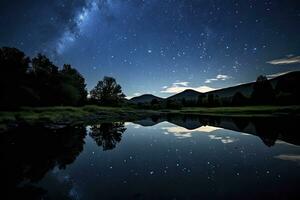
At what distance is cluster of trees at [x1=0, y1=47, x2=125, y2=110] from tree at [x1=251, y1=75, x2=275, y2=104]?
59.3m

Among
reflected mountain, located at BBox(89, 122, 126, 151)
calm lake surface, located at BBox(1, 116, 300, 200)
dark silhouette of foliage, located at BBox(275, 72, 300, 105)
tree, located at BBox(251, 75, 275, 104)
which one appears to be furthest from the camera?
tree, located at BBox(251, 75, 275, 104)

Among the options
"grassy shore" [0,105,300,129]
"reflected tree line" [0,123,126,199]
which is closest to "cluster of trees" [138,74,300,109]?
"grassy shore" [0,105,300,129]

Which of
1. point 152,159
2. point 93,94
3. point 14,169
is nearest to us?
point 14,169

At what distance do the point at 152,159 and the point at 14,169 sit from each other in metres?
6.62

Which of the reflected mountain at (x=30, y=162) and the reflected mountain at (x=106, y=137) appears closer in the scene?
the reflected mountain at (x=30, y=162)

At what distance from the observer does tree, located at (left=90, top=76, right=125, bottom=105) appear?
3674 inches

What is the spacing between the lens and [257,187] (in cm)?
687

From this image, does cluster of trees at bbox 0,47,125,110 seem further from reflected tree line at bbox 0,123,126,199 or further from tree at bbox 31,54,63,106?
reflected tree line at bbox 0,123,126,199

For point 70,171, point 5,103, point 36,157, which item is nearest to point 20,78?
point 5,103

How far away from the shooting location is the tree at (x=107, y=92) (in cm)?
9331

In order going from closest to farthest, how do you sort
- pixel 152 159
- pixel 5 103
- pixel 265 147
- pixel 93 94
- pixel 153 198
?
pixel 153 198, pixel 152 159, pixel 265 147, pixel 5 103, pixel 93 94

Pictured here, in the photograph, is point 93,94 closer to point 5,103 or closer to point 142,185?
point 5,103

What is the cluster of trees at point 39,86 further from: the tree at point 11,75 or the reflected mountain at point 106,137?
the reflected mountain at point 106,137

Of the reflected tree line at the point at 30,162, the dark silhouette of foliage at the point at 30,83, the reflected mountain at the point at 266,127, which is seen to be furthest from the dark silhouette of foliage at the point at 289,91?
the reflected tree line at the point at 30,162
